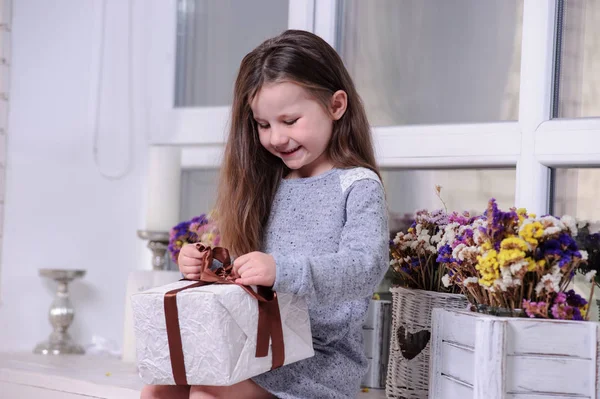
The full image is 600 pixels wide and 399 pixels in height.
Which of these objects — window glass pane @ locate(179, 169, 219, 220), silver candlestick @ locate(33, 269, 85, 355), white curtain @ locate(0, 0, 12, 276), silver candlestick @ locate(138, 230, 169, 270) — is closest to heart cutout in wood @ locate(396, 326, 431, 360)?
silver candlestick @ locate(138, 230, 169, 270)

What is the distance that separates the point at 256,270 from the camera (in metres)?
1.25

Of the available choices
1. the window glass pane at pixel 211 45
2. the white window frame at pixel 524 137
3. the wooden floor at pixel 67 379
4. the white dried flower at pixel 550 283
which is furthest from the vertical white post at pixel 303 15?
the white dried flower at pixel 550 283

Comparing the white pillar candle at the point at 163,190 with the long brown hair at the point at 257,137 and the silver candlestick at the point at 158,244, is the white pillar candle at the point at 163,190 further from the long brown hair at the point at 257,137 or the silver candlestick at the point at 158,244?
the long brown hair at the point at 257,137

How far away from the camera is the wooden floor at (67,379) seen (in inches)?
67.5

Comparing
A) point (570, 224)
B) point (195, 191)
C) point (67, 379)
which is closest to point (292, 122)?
point (570, 224)

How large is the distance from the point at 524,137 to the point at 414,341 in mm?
507

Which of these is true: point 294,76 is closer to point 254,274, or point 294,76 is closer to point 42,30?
point 254,274

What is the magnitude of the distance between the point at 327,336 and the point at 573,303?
0.42m

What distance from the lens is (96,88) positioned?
8.09 feet

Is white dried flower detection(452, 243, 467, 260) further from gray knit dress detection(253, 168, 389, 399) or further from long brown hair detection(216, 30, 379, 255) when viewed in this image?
long brown hair detection(216, 30, 379, 255)

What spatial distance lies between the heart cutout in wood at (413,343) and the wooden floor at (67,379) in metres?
0.13

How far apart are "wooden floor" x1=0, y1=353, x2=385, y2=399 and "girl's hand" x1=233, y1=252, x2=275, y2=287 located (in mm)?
520

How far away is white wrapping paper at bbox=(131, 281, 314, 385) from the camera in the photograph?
1204 millimetres

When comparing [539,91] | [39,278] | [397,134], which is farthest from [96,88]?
[539,91]
